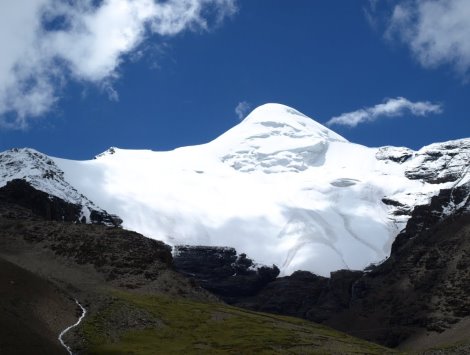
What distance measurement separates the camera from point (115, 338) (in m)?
171

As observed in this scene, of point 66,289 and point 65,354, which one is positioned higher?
point 66,289

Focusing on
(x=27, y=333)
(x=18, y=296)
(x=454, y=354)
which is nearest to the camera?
(x=27, y=333)

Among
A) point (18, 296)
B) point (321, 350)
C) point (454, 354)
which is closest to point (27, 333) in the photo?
point (18, 296)

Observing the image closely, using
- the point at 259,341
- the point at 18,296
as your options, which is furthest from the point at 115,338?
the point at 259,341

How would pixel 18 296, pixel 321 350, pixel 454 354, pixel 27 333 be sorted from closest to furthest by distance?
1. pixel 27 333
2. pixel 454 354
3. pixel 18 296
4. pixel 321 350

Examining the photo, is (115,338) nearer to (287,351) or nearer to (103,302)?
(103,302)

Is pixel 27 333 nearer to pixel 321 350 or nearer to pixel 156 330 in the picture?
pixel 156 330

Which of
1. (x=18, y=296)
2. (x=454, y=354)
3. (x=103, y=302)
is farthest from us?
(x=103, y=302)

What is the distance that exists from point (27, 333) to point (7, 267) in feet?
129

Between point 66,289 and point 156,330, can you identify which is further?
point 66,289

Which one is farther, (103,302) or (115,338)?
(103,302)

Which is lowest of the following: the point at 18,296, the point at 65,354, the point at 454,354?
the point at 65,354

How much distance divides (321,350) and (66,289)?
63.2 m

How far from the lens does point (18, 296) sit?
168250 mm
